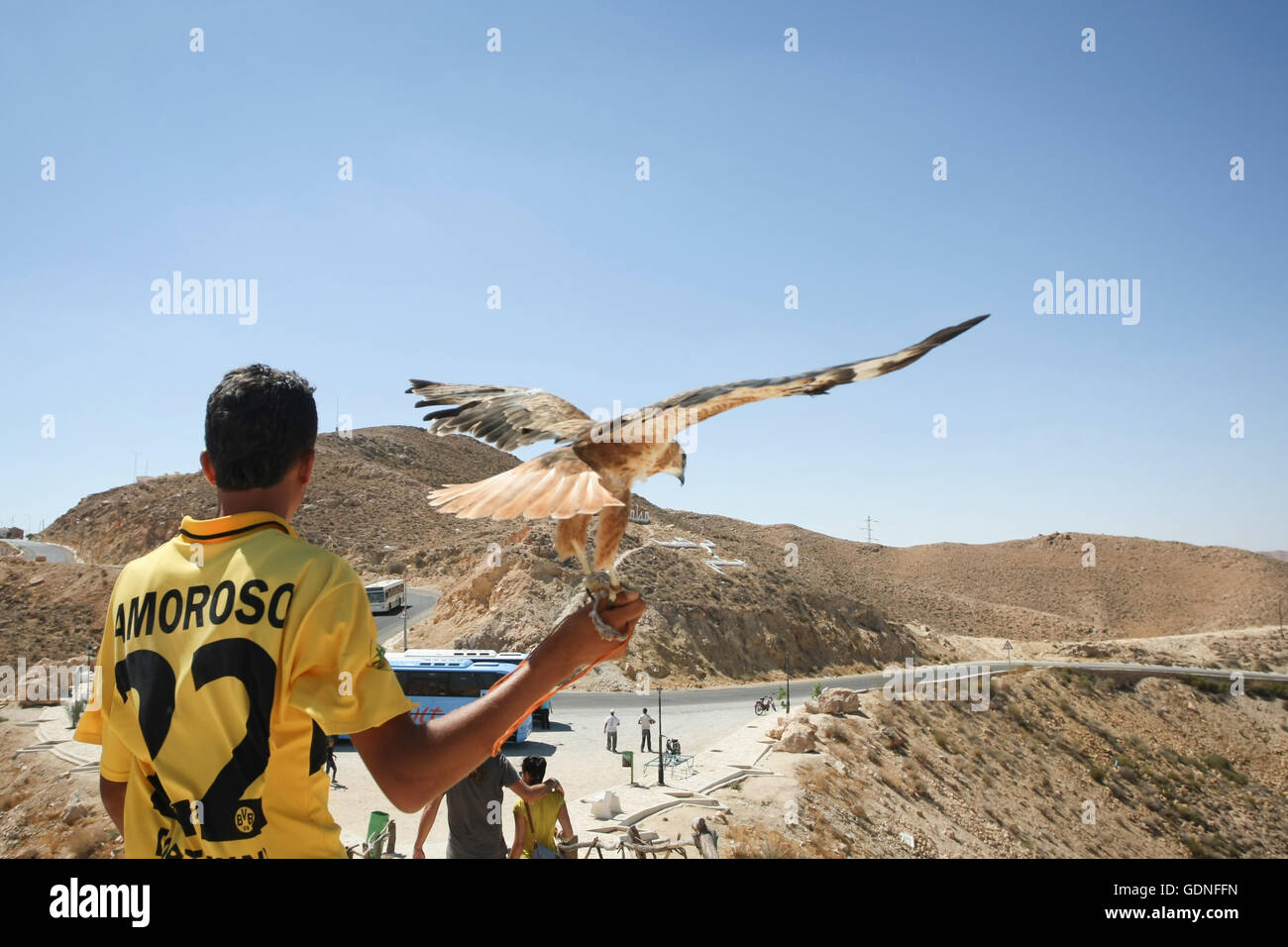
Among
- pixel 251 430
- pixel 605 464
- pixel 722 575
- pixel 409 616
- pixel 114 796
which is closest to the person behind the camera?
pixel 251 430

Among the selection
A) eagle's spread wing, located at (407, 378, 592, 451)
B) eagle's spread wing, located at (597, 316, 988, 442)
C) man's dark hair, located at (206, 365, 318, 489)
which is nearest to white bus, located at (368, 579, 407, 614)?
eagle's spread wing, located at (407, 378, 592, 451)

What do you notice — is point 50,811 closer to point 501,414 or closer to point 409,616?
point 501,414

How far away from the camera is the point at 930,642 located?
4672 cm

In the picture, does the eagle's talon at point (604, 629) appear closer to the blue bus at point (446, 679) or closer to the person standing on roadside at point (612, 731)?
the blue bus at point (446, 679)

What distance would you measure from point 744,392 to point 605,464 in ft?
1.91

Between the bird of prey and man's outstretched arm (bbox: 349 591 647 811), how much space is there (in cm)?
44

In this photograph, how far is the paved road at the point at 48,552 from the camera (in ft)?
196

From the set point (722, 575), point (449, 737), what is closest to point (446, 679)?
point (449, 737)

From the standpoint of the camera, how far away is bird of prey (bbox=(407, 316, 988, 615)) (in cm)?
236

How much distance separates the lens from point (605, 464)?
114 inches

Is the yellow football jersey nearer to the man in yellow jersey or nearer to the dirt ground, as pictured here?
the man in yellow jersey

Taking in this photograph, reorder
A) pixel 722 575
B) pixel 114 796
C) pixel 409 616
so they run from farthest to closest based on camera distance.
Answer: pixel 722 575
pixel 409 616
pixel 114 796
